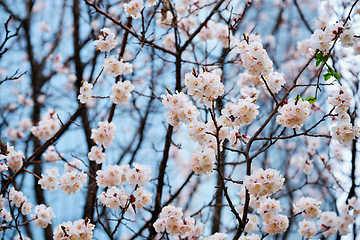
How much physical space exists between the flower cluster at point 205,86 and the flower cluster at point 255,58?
12.2 inches

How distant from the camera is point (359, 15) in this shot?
12.8ft

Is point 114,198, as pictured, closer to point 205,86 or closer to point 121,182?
point 121,182

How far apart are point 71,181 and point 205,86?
58.0 inches

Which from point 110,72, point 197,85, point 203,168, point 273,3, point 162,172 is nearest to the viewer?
point 197,85

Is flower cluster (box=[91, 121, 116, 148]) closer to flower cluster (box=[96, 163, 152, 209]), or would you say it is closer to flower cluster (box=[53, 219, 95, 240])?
flower cluster (box=[96, 163, 152, 209])

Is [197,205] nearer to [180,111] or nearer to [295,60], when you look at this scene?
[295,60]

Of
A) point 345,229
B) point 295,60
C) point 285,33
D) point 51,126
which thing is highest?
point 285,33

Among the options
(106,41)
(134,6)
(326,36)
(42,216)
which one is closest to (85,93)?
(106,41)

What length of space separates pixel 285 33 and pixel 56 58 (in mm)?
6127

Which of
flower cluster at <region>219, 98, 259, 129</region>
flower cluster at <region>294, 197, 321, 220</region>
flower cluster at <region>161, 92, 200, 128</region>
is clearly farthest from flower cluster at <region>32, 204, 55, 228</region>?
flower cluster at <region>294, 197, 321, 220</region>

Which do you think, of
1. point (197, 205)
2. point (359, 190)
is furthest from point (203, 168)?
point (197, 205)

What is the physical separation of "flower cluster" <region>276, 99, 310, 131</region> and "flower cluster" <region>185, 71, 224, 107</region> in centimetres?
54

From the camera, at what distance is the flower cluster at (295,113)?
1996mm

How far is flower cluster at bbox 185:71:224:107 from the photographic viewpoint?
5.87 ft
